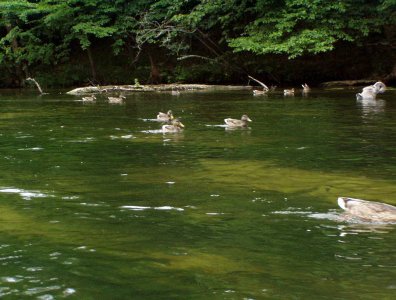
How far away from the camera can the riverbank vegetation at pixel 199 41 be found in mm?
32938

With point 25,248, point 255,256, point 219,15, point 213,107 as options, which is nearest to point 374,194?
point 255,256

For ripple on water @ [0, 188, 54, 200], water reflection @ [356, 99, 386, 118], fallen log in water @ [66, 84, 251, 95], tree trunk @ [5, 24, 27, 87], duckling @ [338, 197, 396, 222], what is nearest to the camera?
duckling @ [338, 197, 396, 222]

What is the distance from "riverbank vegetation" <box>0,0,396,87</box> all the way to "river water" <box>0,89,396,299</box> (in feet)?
53.2

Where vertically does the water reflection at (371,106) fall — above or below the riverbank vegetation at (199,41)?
below

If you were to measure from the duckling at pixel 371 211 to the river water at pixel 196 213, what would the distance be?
0.15 meters

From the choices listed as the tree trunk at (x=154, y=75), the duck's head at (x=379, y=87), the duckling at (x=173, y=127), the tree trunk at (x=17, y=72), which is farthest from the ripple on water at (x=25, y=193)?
the tree trunk at (x=17, y=72)

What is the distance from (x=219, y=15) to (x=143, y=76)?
274 inches

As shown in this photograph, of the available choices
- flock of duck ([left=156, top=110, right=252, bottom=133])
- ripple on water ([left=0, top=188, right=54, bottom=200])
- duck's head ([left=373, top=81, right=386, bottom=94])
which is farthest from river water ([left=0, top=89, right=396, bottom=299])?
duck's head ([left=373, top=81, right=386, bottom=94])

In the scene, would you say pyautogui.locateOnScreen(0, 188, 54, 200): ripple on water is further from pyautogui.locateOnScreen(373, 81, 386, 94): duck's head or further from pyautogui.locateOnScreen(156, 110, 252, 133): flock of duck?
pyautogui.locateOnScreen(373, 81, 386, 94): duck's head

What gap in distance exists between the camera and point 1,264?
636 cm

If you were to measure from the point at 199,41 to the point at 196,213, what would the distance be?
3469 centimetres

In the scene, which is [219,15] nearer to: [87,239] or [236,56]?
[236,56]

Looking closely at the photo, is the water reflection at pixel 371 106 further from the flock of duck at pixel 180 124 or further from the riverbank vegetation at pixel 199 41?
the riverbank vegetation at pixel 199 41

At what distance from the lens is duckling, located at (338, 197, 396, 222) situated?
25.4 feet
